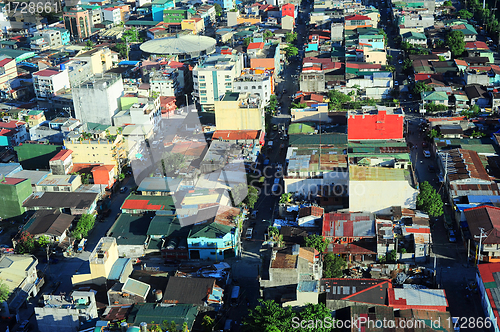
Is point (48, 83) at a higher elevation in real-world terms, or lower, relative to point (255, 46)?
lower

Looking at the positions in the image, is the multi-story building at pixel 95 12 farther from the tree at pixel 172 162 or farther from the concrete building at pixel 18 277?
the concrete building at pixel 18 277

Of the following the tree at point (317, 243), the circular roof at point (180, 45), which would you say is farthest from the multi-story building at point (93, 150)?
the circular roof at point (180, 45)

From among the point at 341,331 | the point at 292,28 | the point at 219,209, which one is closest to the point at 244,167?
the point at 219,209

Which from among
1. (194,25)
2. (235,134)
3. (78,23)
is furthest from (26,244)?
(78,23)

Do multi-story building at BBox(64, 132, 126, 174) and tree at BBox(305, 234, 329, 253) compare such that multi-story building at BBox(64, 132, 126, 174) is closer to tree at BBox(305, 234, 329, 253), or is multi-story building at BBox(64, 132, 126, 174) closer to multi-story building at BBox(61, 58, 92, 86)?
tree at BBox(305, 234, 329, 253)

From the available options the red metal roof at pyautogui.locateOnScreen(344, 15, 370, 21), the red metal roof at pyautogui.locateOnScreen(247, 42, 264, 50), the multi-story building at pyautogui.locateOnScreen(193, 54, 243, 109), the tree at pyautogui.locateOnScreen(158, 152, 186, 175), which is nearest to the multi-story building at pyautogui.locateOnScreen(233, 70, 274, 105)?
the multi-story building at pyautogui.locateOnScreen(193, 54, 243, 109)

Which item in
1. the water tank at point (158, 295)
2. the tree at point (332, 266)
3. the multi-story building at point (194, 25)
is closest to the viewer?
the water tank at point (158, 295)

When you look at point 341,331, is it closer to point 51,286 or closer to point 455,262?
point 455,262

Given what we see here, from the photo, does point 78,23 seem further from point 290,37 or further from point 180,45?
point 290,37
